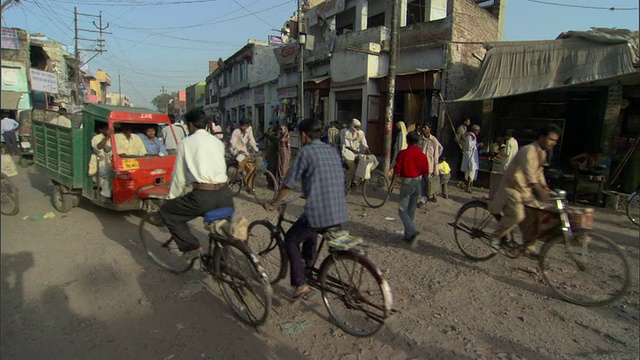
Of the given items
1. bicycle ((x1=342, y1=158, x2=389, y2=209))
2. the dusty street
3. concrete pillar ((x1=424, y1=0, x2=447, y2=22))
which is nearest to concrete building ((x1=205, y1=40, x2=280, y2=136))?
concrete pillar ((x1=424, y1=0, x2=447, y2=22))

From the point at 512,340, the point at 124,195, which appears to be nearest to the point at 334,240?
the point at 512,340

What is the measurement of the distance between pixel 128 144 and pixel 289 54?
14.9 metres

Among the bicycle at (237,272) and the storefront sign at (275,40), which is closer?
the bicycle at (237,272)

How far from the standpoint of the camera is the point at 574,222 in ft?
11.6

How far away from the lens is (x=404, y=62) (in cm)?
1309

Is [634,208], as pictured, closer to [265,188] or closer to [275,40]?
[265,188]

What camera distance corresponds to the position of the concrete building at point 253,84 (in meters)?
23.7

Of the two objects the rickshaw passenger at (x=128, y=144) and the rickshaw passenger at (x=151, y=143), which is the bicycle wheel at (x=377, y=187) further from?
the rickshaw passenger at (x=128, y=144)

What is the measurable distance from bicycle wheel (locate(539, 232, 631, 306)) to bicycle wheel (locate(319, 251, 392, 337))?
1952mm

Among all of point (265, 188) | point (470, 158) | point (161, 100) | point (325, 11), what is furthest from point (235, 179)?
point (161, 100)

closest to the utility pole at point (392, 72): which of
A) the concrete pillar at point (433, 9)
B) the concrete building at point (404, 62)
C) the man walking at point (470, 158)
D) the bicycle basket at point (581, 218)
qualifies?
the man walking at point (470, 158)

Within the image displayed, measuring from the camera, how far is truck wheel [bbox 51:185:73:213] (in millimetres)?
6332

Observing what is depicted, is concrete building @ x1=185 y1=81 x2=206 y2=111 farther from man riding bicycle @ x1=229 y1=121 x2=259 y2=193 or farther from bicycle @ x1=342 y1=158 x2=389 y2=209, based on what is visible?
bicycle @ x1=342 y1=158 x2=389 y2=209

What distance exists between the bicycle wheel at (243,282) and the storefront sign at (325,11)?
16.4m
